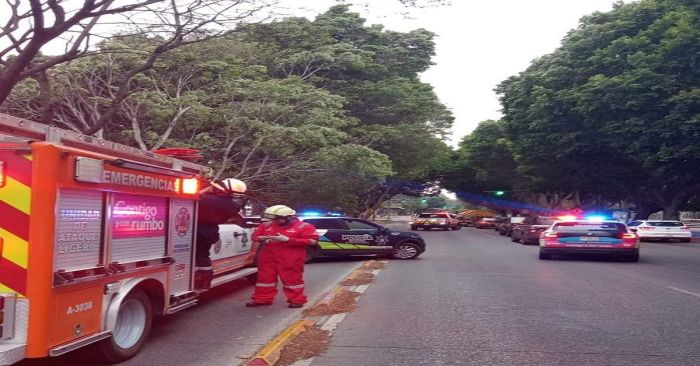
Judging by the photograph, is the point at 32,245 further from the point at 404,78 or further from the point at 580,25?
the point at 580,25

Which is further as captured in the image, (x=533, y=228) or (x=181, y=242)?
(x=533, y=228)

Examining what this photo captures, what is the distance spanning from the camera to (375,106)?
100 ft

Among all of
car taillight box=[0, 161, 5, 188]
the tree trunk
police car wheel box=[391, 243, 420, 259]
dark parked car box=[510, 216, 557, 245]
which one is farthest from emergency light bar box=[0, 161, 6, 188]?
the tree trunk

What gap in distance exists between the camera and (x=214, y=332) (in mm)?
7352

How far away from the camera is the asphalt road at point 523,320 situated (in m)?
6.23

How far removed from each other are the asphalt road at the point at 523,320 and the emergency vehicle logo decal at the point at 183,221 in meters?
2.00

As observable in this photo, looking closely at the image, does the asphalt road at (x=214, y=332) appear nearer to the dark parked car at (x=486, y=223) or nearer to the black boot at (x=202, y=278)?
the black boot at (x=202, y=278)

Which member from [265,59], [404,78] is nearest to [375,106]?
[404,78]

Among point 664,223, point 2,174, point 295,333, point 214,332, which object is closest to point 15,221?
point 2,174

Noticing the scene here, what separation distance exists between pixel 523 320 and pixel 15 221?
5693 mm

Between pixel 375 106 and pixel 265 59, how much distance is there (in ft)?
26.6

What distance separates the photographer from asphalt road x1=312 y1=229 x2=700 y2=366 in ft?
20.4

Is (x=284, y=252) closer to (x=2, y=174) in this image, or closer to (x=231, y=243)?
(x=231, y=243)

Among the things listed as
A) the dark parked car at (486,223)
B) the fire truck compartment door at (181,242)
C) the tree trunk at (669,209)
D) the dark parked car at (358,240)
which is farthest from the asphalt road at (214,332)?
the dark parked car at (486,223)
